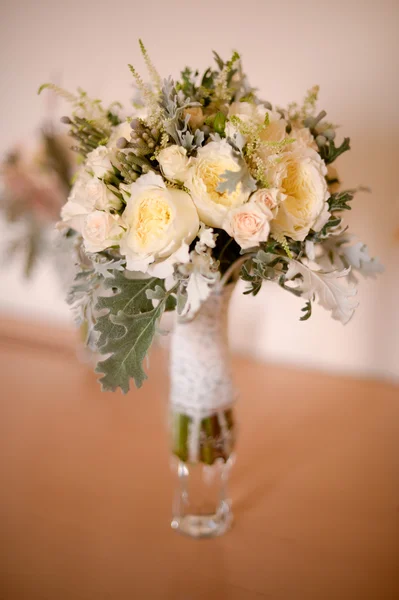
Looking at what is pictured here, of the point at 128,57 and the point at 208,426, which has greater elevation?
the point at 128,57

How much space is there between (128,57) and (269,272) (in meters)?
0.84

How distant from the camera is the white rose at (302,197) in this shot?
21.5 inches

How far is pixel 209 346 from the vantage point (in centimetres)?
74

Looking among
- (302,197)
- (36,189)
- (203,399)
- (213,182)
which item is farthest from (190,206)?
(36,189)

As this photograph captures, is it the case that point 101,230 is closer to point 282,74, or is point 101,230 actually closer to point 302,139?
point 302,139

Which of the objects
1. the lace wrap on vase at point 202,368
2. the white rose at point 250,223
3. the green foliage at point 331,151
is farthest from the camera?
the lace wrap on vase at point 202,368

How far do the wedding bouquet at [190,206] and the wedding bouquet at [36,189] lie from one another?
565mm

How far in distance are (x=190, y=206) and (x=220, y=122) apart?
0.42 ft

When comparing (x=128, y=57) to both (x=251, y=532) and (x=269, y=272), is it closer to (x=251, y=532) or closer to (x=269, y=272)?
(x=269, y=272)

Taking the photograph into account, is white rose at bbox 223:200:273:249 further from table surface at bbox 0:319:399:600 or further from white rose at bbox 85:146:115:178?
table surface at bbox 0:319:399:600

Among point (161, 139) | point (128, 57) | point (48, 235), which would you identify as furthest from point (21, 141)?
point (161, 139)

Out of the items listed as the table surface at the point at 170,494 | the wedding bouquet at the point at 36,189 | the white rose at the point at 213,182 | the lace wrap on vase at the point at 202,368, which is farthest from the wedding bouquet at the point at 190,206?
the wedding bouquet at the point at 36,189

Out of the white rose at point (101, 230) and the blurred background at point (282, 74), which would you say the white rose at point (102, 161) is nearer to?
the white rose at point (101, 230)

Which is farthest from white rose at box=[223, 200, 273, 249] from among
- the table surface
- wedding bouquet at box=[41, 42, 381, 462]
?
the table surface
